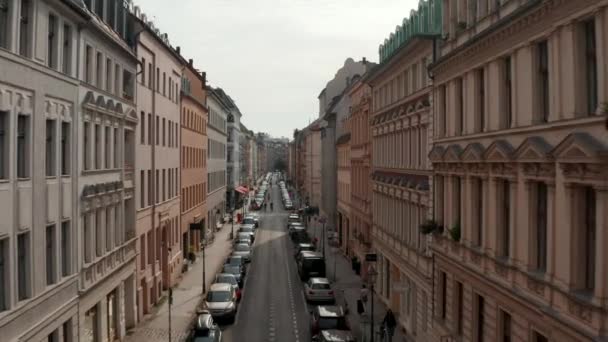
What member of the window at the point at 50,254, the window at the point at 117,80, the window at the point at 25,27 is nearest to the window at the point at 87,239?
the window at the point at 50,254

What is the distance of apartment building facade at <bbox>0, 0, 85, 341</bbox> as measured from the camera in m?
16.4

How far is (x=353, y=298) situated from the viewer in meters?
39.2

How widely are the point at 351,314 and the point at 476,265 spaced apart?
613 inches

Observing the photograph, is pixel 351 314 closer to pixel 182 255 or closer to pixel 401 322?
pixel 401 322

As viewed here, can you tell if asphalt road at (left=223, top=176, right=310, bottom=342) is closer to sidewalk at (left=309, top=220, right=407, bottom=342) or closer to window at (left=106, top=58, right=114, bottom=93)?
sidewalk at (left=309, top=220, right=407, bottom=342)

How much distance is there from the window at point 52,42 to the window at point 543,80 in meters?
14.0

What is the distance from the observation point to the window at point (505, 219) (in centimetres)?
1814

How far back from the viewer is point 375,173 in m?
39.4

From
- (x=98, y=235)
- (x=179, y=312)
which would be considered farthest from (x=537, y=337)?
(x=179, y=312)

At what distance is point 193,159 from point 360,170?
15.2 meters

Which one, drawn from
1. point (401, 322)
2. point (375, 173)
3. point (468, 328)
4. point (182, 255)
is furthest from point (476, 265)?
point (182, 255)

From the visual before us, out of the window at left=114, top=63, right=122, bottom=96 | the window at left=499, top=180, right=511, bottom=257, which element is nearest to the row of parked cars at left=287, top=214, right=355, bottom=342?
the window at left=499, top=180, right=511, bottom=257

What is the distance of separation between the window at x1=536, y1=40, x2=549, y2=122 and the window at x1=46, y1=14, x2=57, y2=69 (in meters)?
14.0

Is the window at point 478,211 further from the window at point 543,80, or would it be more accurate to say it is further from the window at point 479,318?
the window at point 543,80
